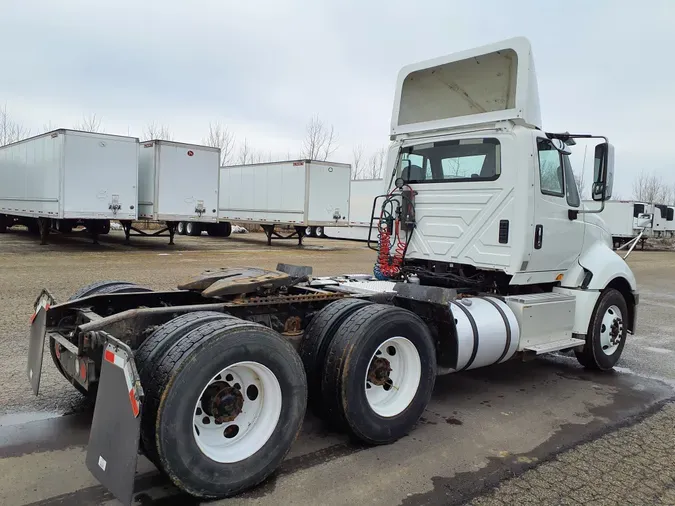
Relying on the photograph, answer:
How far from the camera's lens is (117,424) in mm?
2750

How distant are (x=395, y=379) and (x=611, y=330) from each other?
135 inches

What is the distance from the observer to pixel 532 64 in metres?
5.41

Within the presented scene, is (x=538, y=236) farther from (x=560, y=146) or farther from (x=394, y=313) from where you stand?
(x=394, y=313)

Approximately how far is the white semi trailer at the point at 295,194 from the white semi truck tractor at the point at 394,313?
16.4 metres

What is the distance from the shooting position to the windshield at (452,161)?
18.1ft

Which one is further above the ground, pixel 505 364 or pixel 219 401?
pixel 219 401

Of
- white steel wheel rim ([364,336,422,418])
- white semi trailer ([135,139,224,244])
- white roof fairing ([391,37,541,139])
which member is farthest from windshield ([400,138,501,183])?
white semi trailer ([135,139,224,244])

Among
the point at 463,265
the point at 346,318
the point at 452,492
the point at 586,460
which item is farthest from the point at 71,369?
the point at 463,265

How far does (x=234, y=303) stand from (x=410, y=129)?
135 inches

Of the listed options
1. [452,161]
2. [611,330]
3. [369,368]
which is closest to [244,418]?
[369,368]

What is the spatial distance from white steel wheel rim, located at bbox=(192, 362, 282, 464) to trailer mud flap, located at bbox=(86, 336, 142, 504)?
46 centimetres

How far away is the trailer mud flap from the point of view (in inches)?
103

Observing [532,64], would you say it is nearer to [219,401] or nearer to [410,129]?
[410,129]

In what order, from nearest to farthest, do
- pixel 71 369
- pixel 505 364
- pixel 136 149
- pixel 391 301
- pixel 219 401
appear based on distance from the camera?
1. pixel 219 401
2. pixel 71 369
3. pixel 391 301
4. pixel 505 364
5. pixel 136 149
